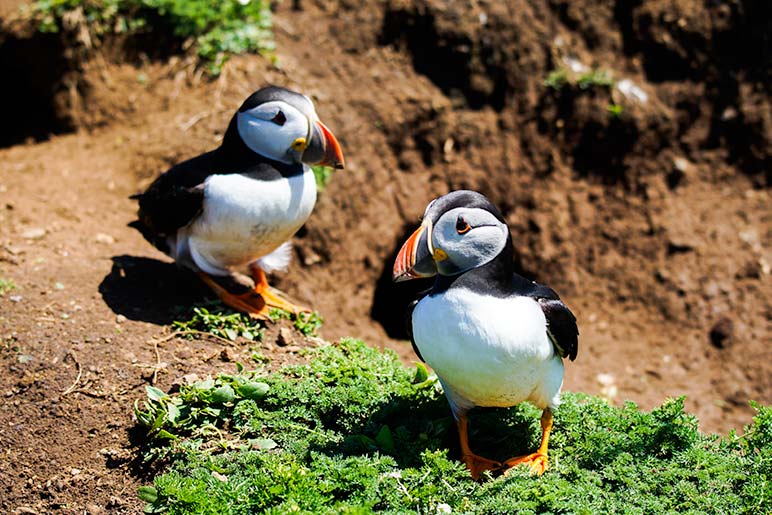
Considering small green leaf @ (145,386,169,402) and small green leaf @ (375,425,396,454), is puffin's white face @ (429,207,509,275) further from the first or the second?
small green leaf @ (145,386,169,402)

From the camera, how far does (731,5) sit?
28.1 ft

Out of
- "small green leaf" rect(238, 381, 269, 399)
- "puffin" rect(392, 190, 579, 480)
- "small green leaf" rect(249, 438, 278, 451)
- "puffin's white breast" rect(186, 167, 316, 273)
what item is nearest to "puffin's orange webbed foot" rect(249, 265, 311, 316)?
"puffin's white breast" rect(186, 167, 316, 273)

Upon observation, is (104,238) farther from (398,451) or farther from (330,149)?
(398,451)

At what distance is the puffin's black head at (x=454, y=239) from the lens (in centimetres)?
400

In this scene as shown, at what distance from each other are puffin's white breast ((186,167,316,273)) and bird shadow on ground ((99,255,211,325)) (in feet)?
1.28

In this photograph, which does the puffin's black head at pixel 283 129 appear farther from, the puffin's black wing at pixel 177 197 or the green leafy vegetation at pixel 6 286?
the green leafy vegetation at pixel 6 286

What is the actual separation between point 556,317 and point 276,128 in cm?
230

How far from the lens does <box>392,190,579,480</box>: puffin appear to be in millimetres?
3887

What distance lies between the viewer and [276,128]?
17.5 feet

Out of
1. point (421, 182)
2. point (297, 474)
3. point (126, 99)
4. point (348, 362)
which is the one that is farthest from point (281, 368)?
point (126, 99)

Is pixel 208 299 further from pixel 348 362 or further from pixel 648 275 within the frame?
pixel 648 275

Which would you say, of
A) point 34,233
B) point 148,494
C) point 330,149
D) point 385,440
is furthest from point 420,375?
point 34,233

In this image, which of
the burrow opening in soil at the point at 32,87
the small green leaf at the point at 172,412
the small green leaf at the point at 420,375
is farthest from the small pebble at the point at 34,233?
the small green leaf at the point at 420,375

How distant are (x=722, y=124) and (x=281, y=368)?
5.76 m
